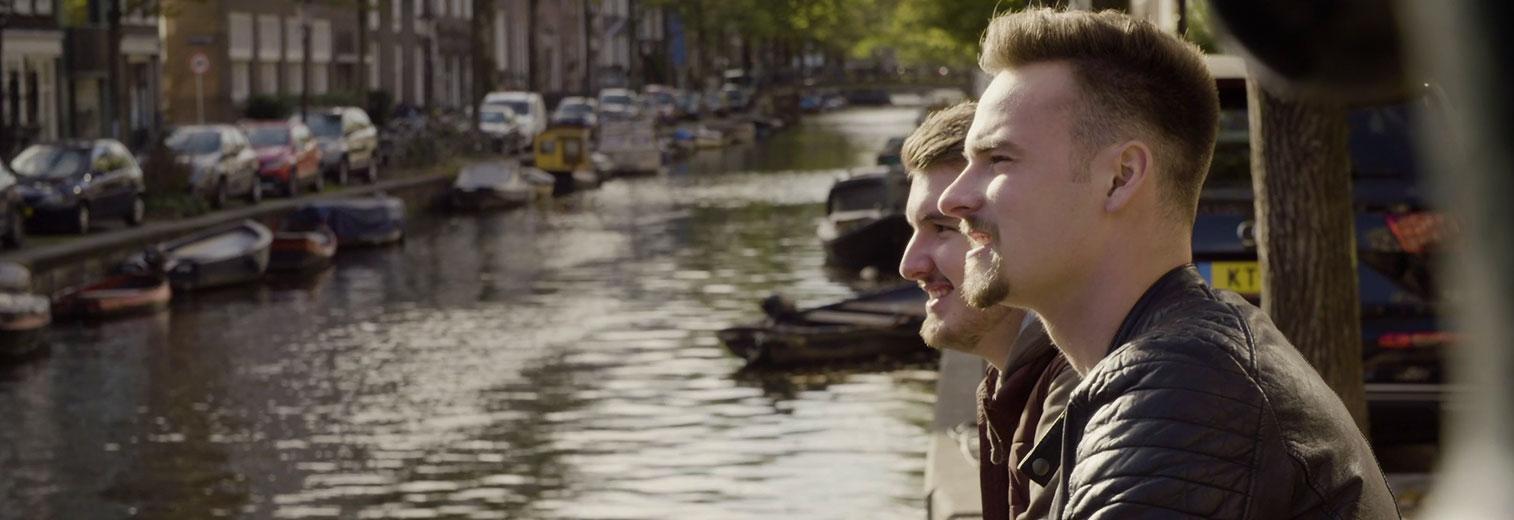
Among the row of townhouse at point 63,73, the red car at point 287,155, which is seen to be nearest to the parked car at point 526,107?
the row of townhouse at point 63,73

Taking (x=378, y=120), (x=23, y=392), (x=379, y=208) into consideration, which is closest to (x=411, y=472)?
(x=23, y=392)

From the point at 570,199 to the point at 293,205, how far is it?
11783mm

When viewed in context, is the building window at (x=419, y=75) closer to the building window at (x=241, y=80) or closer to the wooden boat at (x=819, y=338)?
the building window at (x=241, y=80)

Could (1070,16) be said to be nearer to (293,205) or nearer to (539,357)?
(539,357)

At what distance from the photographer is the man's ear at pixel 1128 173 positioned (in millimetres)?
1901

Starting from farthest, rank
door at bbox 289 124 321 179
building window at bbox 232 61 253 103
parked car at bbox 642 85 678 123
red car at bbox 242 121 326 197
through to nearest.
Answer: parked car at bbox 642 85 678 123 → building window at bbox 232 61 253 103 → door at bbox 289 124 321 179 → red car at bbox 242 121 326 197

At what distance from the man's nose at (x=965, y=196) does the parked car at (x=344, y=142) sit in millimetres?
43812

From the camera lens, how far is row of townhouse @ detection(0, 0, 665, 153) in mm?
48500

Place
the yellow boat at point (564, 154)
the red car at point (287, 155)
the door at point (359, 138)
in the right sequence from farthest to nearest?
the yellow boat at point (564, 154) < the door at point (359, 138) < the red car at point (287, 155)

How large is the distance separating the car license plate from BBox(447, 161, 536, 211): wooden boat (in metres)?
36.1

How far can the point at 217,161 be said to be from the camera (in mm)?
38156

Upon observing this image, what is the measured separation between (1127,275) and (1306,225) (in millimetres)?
6067

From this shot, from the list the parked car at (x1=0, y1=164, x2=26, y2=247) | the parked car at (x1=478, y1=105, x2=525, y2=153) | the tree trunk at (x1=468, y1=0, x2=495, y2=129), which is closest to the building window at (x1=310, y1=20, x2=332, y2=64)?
the tree trunk at (x1=468, y1=0, x2=495, y2=129)

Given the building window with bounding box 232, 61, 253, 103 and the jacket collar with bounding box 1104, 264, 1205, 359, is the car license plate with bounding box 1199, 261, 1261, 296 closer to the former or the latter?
Answer: the jacket collar with bounding box 1104, 264, 1205, 359
